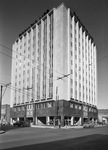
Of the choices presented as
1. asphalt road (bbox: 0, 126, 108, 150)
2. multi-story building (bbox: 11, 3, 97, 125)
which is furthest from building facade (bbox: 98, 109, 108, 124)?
asphalt road (bbox: 0, 126, 108, 150)

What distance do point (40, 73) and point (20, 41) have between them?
20695mm

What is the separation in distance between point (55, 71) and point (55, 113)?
1168 cm

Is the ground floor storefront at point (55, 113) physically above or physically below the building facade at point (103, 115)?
→ above

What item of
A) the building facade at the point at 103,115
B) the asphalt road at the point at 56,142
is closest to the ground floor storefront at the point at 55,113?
the building facade at the point at 103,115

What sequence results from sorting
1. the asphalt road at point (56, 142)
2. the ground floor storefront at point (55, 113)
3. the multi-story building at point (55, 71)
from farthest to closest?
the multi-story building at point (55, 71) < the ground floor storefront at point (55, 113) < the asphalt road at point (56, 142)

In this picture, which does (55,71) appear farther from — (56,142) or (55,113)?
(56,142)

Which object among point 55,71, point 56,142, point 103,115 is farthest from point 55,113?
point 103,115

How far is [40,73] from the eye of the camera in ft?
182

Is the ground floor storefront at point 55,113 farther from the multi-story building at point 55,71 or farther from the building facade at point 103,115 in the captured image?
the building facade at point 103,115

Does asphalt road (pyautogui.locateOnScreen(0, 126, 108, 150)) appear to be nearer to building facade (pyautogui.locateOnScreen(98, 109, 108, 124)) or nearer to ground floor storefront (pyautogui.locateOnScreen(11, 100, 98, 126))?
ground floor storefront (pyautogui.locateOnScreen(11, 100, 98, 126))

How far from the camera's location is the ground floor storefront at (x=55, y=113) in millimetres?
47938

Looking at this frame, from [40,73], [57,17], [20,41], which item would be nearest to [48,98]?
[40,73]

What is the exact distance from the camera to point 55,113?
1882 inches

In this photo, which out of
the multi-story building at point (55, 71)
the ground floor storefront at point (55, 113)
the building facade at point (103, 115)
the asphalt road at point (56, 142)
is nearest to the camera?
the asphalt road at point (56, 142)
